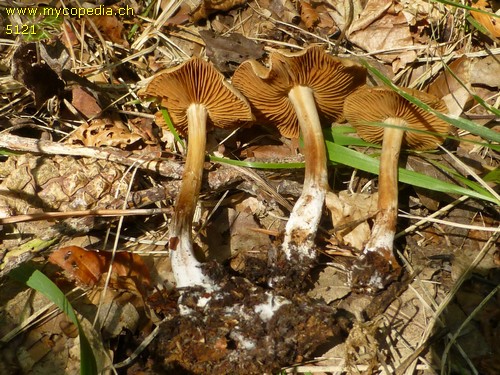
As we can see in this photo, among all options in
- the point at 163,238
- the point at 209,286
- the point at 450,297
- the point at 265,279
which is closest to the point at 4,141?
the point at 163,238

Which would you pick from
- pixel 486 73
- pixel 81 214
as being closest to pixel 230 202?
pixel 81 214

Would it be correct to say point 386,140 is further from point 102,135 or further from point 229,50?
point 102,135

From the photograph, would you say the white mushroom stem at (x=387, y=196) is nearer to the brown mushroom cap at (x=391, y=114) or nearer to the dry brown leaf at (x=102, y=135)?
the brown mushroom cap at (x=391, y=114)

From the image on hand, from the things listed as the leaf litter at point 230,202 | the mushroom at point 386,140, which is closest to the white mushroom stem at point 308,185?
the leaf litter at point 230,202

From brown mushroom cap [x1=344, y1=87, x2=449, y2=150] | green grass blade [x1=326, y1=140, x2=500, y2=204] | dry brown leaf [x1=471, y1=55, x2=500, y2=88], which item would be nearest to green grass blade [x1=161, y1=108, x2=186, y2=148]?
green grass blade [x1=326, y1=140, x2=500, y2=204]

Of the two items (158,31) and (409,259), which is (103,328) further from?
(158,31)

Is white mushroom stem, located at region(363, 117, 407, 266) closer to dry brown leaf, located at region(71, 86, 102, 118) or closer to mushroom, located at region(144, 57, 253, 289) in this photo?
mushroom, located at region(144, 57, 253, 289)
